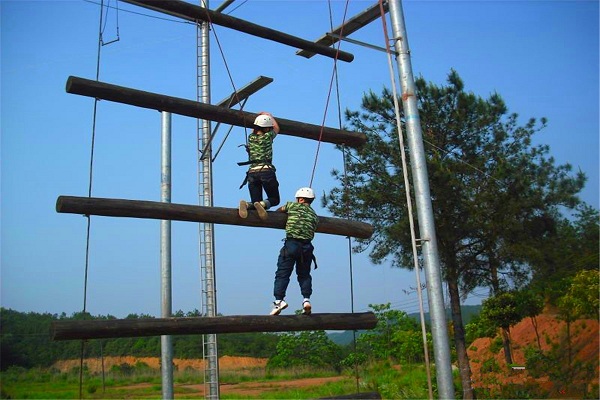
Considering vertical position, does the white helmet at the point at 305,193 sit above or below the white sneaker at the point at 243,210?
above

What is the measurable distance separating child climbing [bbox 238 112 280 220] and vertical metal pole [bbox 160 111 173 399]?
10.2 ft

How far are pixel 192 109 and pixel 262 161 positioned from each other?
859mm

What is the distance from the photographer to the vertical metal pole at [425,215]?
5.62 meters

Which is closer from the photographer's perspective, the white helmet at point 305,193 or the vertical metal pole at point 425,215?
the vertical metal pole at point 425,215

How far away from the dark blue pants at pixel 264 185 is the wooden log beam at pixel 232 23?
1641 millimetres

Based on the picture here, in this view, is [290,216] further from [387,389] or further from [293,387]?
[293,387]

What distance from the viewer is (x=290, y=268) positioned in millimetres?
6008

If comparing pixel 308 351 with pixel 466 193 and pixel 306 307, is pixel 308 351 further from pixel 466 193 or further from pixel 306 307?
pixel 306 307

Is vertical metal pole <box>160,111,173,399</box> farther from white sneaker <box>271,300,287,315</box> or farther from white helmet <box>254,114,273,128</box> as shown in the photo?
white sneaker <box>271,300,287,315</box>

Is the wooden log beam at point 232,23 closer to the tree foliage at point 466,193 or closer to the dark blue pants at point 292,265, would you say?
the dark blue pants at point 292,265

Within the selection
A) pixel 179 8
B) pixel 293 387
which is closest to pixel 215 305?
pixel 179 8

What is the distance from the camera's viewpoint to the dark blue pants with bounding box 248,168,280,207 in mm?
6152

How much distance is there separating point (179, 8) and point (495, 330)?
22.4 m

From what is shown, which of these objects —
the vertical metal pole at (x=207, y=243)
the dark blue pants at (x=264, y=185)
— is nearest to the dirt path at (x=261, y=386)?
the vertical metal pole at (x=207, y=243)
